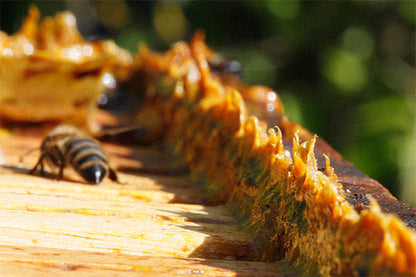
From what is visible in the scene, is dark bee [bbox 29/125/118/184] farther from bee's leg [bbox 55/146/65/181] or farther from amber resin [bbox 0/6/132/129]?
amber resin [bbox 0/6/132/129]

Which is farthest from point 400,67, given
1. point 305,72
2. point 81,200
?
point 81,200

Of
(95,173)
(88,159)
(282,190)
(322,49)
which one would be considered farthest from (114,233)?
(322,49)

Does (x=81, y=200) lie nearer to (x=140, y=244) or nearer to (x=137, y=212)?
(x=137, y=212)

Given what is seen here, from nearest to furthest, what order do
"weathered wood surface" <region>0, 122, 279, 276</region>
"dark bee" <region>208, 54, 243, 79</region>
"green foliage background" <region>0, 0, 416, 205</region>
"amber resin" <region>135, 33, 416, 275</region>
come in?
"amber resin" <region>135, 33, 416, 275</region>, "weathered wood surface" <region>0, 122, 279, 276</region>, "dark bee" <region>208, 54, 243, 79</region>, "green foliage background" <region>0, 0, 416, 205</region>

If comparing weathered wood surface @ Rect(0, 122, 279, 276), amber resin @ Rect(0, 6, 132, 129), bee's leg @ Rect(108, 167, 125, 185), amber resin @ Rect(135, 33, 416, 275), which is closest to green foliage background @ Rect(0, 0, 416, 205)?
amber resin @ Rect(0, 6, 132, 129)

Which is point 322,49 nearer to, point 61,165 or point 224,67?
point 224,67
